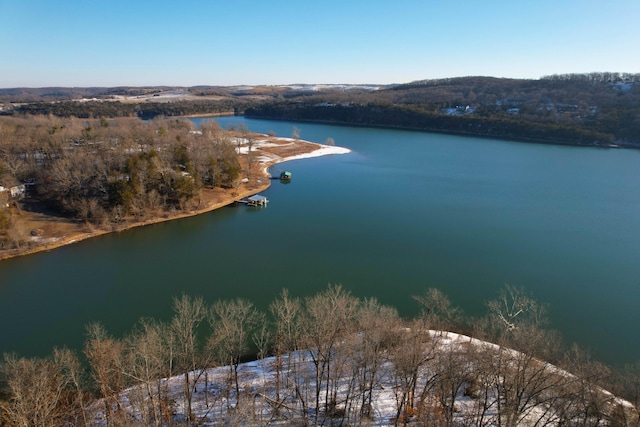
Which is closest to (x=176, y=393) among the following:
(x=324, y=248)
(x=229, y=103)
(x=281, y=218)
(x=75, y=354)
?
(x=75, y=354)

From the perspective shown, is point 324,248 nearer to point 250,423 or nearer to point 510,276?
point 510,276

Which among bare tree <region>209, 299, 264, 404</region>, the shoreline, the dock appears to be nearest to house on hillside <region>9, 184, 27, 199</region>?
the shoreline

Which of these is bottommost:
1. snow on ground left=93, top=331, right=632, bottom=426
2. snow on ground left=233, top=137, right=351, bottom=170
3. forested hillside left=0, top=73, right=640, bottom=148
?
snow on ground left=93, top=331, right=632, bottom=426

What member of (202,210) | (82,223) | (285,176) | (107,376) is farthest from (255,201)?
(107,376)

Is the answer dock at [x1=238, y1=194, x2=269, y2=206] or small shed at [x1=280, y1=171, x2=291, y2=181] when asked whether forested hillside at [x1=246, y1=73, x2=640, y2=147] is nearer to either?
small shed at [x1=280, y1=171, x2=291, y2=181]

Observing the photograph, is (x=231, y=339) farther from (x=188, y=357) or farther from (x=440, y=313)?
(x=440, y=313)

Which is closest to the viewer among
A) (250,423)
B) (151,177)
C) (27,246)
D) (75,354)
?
(250,423)
